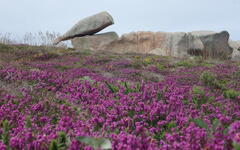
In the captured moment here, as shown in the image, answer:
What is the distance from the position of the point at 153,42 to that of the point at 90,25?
23.7ft

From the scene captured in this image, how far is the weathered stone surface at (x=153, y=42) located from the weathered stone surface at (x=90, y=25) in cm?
250

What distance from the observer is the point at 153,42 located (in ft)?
92.6

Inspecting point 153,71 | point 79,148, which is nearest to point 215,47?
point 153,71

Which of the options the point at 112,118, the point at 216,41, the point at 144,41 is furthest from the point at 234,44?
the point at 112,118

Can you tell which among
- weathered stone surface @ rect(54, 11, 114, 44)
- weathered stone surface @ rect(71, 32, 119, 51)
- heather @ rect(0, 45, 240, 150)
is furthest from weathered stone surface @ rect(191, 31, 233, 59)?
heather @ rect(0, 45, 240, 150)

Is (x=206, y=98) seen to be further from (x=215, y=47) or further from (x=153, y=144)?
(x=215, y=47)

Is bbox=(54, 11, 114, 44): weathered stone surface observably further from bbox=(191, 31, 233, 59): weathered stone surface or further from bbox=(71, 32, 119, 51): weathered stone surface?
bbox=(191, 31, 233, 59): weathered stone surface

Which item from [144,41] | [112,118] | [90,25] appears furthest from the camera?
[90,25]

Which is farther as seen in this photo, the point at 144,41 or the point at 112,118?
the point at 144,41

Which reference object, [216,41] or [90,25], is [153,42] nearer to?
[216,41]

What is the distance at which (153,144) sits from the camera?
2.18 meters

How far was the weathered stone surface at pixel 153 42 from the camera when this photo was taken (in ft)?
85.5

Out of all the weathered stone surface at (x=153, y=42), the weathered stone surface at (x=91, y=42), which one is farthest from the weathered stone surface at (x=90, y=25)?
the weathered stone surface at (x=153, y=42)

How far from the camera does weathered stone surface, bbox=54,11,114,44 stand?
28.6 m
